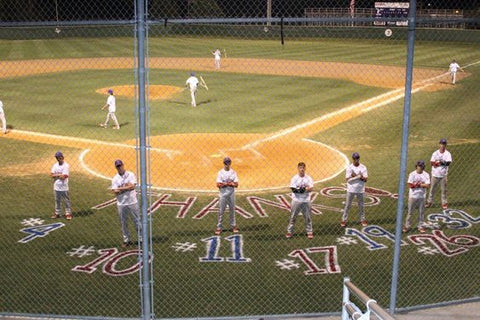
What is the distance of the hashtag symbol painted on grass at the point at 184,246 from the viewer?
10906 mm

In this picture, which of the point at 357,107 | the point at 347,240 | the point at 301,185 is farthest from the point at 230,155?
the point at 357,107

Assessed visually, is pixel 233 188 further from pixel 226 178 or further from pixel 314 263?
pixel 314 263

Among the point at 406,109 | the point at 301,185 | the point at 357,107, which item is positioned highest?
the point at 357,107

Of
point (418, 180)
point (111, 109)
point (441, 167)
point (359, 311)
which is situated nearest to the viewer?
point (359, 311)

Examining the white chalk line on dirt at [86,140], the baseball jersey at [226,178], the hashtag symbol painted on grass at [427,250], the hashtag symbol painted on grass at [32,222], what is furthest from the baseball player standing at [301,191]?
the white chalk line on dirt at [86,140]

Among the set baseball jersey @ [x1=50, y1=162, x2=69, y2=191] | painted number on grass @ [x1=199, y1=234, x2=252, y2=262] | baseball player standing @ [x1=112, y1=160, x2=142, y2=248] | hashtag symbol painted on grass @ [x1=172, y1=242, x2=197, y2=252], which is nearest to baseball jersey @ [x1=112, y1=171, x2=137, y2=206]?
baseball player standing @ [x1=112, y1=160, x2=142, y2=248]

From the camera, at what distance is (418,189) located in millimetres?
11352

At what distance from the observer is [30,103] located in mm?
26562

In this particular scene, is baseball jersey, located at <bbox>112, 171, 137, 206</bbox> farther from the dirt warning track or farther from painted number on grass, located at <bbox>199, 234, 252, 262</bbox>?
the dirt warning track

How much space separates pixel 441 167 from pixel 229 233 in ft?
16.5

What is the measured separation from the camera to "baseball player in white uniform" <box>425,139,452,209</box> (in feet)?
41.5

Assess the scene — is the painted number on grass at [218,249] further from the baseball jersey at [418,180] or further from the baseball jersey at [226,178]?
the baseball jersey at [418,180]

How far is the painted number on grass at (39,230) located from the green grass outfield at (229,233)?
18cm

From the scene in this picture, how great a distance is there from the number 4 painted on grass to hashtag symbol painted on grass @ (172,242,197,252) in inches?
73.4
